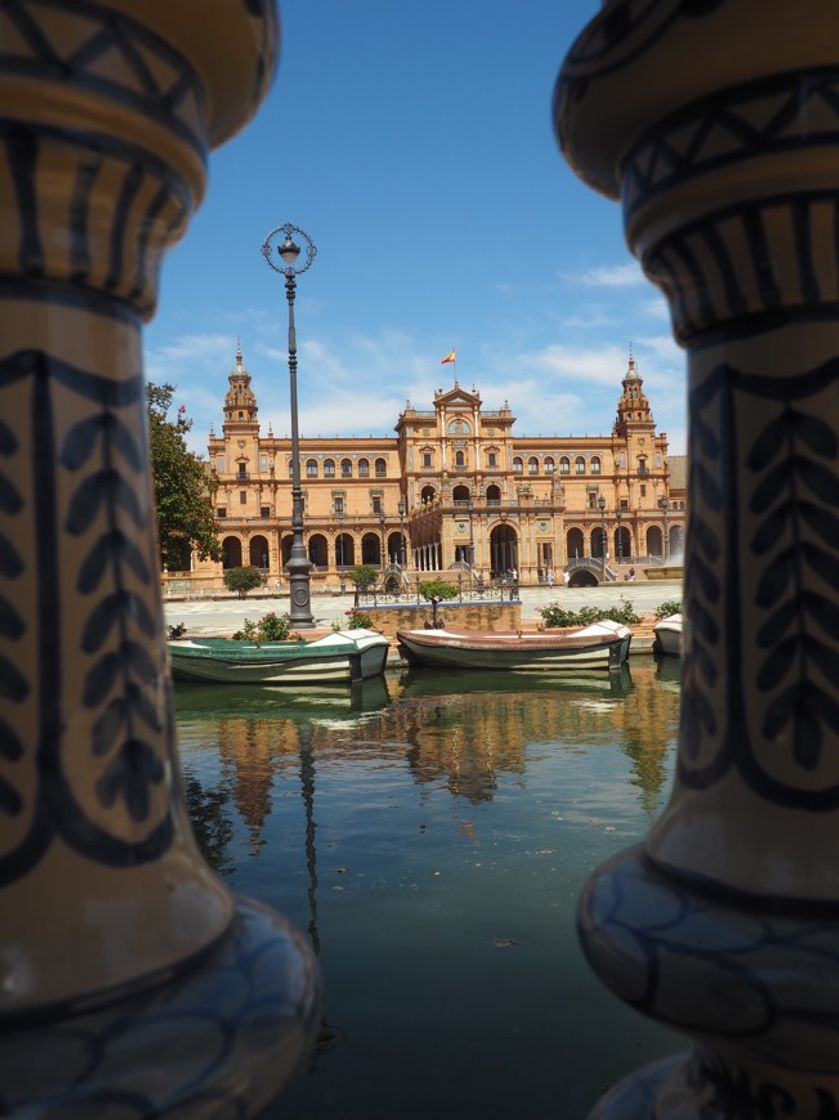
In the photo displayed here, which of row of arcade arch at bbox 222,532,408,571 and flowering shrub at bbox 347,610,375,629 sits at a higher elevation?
row of arcade arch at bbox 222,532,408,571

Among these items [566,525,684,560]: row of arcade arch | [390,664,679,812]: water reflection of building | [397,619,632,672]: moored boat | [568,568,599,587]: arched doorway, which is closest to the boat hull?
[397,619,632,672]: moored boat

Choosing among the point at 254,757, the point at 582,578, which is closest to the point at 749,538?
the point at 254,757

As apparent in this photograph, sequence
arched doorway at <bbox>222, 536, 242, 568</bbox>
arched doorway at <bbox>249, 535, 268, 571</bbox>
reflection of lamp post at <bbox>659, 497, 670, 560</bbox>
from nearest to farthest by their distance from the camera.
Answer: arched doorway at <bbox>222, 536, 242, 568</bbox> < arched doorway at <bbox>249, 535, 268, 571</bbox> < reflection of lamp post at <bbox>659, 497, 670, 560</bbox>

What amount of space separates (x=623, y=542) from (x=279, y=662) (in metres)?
52.1

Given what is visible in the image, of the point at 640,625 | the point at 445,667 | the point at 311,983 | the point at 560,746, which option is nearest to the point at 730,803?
the point at 311,983

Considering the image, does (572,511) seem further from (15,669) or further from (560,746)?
(15,669)

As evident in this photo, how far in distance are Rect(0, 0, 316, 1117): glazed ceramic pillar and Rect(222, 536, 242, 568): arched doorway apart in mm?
58628

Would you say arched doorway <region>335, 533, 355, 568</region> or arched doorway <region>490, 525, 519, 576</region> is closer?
arched doorway <region>490, 525, 519, 576</region>

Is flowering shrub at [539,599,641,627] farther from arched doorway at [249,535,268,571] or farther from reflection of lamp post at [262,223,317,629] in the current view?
arched doorway at [249,535,268,571]

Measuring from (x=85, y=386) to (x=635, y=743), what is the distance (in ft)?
26.6

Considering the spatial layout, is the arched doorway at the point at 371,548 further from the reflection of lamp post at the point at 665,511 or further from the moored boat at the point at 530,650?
the moored boat at the point at 530,650

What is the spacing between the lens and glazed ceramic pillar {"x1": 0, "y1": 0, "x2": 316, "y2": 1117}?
66 centimetres

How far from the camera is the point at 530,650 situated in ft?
47.8

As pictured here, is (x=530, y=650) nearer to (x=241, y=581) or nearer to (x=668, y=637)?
(x=668, y=637)
